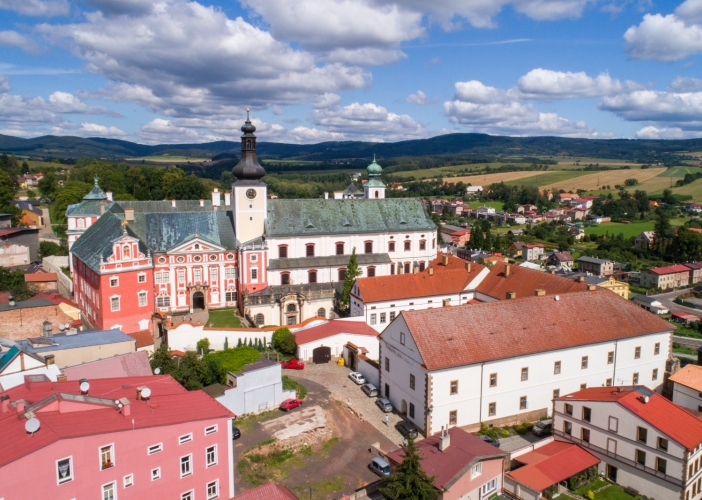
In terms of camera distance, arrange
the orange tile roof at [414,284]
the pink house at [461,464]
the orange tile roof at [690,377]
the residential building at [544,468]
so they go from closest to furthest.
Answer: the pink house at [461,464] < the residential building at [544,468] < the orange tile roof at [690,377] < the orange tile roof at [414,284]

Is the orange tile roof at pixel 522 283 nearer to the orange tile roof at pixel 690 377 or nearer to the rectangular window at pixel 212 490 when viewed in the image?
the orange tile roof at pixel 690 377

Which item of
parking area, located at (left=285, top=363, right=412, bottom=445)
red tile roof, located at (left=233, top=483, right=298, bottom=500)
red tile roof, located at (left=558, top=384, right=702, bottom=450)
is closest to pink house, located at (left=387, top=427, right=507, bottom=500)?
parking area, located at (left=285, top=363, right=412, bottom=445)

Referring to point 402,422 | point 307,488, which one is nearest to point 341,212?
point 402,422

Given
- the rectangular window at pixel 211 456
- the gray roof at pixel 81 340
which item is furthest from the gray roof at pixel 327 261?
the rectangular window at pixel 211 456

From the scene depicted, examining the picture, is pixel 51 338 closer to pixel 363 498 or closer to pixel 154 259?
pixel 154 259

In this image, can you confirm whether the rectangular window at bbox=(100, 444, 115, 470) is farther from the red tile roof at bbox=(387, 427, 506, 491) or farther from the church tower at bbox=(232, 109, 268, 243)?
the church tower at bbox=(232, 109, 268, 243)
